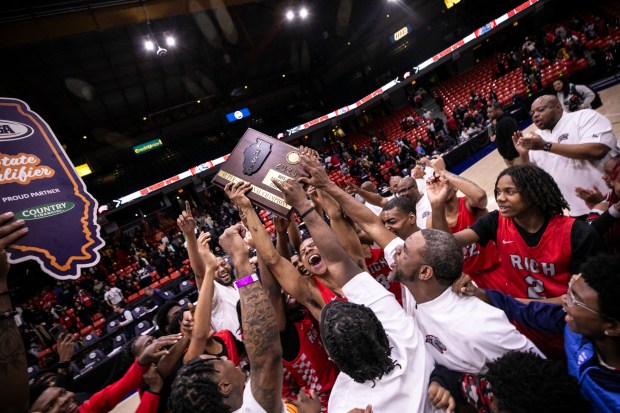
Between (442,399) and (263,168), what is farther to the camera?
(263,168)

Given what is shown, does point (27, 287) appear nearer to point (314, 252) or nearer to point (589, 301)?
point (314, 252)

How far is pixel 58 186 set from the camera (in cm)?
209

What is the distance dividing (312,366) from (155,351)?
1.08 metres

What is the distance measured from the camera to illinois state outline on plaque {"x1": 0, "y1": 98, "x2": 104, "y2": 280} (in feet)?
6.15

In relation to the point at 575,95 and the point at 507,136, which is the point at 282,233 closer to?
the point at 507,136

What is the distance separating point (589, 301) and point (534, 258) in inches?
27.1

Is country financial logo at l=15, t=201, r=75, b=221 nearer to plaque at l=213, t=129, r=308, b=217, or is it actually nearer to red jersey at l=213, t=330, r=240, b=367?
plaque at l=213, t=129, r=308, b=217

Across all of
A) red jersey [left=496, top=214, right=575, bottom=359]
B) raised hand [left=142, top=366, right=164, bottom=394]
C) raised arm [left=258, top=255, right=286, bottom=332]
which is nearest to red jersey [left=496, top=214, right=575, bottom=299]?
red jersey [left=496, top=214, right=575, bottom=359]

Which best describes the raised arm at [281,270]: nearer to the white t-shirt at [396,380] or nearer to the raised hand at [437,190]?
the white t-shirt at [396,380]

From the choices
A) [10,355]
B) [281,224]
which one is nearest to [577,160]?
[281,224]

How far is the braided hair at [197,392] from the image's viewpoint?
136 cm

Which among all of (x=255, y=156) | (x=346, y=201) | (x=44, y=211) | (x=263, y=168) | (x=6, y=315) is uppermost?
(x=44, y=211)

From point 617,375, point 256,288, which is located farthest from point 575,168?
point 256,288

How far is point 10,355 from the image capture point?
139 centimetres
